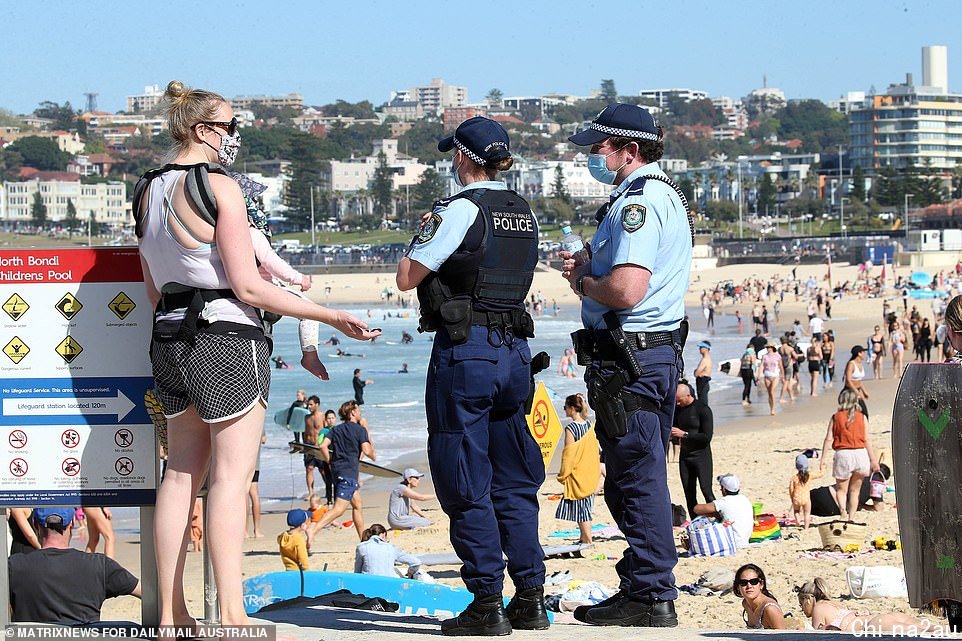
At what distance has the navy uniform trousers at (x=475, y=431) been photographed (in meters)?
4.25

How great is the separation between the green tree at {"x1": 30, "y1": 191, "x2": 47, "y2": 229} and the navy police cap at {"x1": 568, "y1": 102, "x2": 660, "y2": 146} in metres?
178

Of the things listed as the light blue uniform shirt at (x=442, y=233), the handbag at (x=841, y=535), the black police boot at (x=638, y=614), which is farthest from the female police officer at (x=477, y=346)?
the handbag at (x=841, y=535)

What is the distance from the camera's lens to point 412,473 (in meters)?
12.6

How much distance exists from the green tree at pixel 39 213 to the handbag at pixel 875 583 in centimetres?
17606

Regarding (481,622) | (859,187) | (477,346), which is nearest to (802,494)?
(481,622)

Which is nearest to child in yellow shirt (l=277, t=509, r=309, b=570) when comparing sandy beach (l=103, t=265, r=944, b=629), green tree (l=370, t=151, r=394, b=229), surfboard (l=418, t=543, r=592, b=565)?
sandy beach (l=103, t=265, r=944, b=629)

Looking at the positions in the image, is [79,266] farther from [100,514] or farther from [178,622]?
[100,514]

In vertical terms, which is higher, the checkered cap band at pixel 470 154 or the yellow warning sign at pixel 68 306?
the checkered cap band at pixel 470 154

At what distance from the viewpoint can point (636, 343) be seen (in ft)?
15.0

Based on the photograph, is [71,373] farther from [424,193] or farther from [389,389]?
[424,193]

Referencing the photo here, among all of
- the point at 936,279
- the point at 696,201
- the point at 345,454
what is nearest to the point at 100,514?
the point at 345,454

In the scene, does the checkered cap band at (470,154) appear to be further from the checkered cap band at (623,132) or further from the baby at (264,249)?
the baby at (264,249)

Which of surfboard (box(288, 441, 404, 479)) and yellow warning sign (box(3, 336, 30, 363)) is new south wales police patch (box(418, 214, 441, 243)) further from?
surfboard (box(288, 441, 404, 479))

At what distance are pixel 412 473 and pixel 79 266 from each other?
874 centimetres
